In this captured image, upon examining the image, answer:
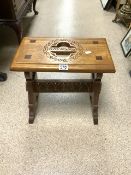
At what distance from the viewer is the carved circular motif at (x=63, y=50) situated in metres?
1.42

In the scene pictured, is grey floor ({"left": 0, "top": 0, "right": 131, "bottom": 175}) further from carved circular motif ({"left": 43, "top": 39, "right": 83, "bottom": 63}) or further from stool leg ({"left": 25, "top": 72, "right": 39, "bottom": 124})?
carved circular motif ({"left": 43, "top": 39, "right": 83, "bottom": 63})

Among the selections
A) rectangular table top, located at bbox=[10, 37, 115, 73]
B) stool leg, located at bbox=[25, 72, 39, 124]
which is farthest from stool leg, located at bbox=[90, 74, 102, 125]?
stool leg, located at bbox=[25, 72, 39, 124]

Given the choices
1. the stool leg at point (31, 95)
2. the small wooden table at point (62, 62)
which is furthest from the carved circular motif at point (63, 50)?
the stool leg at point (31, 95)

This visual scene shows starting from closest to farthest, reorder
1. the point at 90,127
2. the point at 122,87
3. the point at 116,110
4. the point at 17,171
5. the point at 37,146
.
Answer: the point at 17,171, the point at 37,146, the point at 90,127, the point at 116,110, the point at 122,87

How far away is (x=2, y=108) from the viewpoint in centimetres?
176

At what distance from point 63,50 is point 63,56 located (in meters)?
0.08

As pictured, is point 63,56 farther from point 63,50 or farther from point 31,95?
point 31,95

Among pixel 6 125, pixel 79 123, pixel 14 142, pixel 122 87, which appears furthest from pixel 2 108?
pixel 122 87

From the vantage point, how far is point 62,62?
4.49 ft

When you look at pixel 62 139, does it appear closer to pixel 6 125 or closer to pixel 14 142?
pixel 14 142

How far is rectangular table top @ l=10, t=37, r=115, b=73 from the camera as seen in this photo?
1335mm

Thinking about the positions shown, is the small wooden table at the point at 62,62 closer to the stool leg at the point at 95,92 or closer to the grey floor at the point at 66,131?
the stool leg at the point at 95,92

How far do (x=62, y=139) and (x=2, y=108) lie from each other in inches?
24.1

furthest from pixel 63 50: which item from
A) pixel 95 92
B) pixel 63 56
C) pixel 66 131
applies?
pixel 66 131
